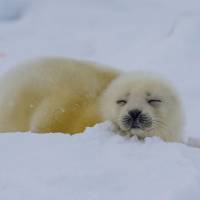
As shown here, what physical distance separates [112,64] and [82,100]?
233 cm

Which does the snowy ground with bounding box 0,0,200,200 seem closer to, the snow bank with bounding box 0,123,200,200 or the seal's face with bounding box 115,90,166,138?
the snow bank with bounding box 0,123,200,200

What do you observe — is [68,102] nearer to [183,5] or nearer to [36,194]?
[36,194]

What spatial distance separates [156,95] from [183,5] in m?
4.35

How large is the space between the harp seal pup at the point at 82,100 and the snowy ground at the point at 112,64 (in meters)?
0.24

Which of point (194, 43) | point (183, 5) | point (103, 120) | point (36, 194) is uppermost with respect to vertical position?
point (183, 5)

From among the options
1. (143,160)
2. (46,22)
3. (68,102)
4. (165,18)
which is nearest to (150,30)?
(165,18)

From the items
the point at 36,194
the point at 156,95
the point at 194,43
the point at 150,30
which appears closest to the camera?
the point at 36,194

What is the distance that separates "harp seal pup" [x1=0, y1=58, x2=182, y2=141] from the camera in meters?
3.00

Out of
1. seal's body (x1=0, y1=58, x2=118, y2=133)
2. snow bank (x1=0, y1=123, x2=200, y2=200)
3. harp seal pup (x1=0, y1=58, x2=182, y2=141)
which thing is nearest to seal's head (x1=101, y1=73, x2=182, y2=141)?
harp seal pup (x1=0, y1=58, x2=182, y2=141)

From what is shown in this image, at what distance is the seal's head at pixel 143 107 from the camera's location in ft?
9.57

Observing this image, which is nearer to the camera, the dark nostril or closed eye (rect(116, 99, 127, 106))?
the dark nostril

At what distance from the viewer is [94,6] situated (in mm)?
7496

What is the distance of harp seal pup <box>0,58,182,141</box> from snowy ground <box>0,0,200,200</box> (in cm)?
24

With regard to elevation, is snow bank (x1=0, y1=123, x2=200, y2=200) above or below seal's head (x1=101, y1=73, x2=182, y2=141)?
below
